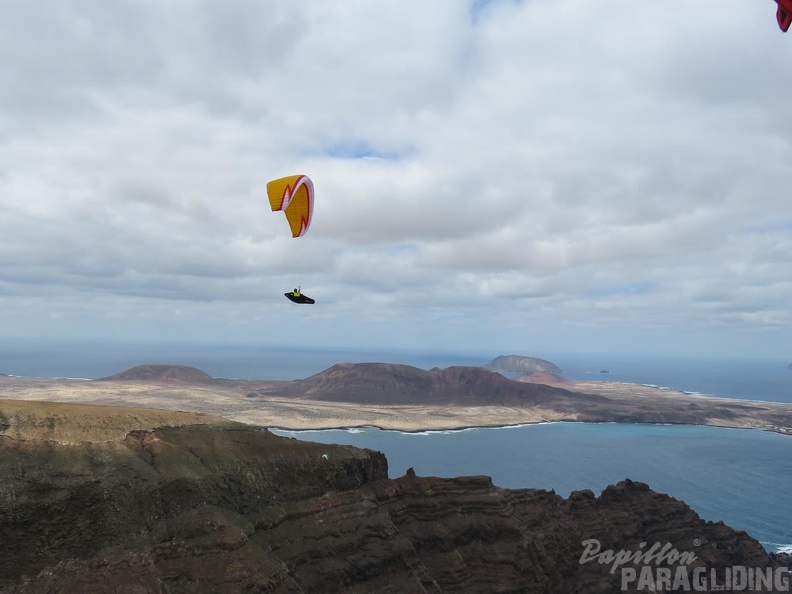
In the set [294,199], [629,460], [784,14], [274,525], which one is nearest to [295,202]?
[294,199]

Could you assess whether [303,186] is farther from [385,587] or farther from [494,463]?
[494,463]

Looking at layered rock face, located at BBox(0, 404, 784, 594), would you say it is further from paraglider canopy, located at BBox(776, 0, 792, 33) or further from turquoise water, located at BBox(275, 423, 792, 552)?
paraglider canopy, located at BBox(776, 0, 792, 33)

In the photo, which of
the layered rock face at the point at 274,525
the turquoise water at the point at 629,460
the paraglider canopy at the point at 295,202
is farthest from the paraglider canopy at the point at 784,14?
the turquoise water at the point at 629,460

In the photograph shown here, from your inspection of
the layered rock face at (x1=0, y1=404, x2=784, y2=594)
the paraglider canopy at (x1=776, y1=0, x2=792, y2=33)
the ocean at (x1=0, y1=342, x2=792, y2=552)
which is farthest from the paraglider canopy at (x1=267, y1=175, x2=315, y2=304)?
the ocean at (x1=0, y1=342, x2=792, y2=552)

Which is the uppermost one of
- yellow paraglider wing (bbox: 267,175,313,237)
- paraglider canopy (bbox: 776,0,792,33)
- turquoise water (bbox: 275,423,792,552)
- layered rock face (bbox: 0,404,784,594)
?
yellow paraglider wing (bbox: 267,175,313,237)

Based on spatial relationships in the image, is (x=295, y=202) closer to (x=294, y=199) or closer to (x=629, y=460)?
(x=294, y=199)

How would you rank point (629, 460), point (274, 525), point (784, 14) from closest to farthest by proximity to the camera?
point (784, 14) → point (274, 525) → point (629, 460)
